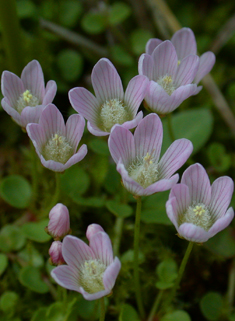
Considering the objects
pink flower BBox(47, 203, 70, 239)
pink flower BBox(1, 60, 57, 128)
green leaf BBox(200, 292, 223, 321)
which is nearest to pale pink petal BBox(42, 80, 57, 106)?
pink flower BBox(1, 60, 57, 128)

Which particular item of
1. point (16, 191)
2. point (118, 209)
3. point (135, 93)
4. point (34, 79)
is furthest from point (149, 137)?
point (16, 191)

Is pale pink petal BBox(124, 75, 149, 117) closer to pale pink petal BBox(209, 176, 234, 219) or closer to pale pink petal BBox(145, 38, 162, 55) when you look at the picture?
pale pink petal BBox(145, 38, 162, 55)

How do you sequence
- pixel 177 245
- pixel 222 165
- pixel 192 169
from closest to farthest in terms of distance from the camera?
pixel 192 169
pixel 177 245
pixel 222 165

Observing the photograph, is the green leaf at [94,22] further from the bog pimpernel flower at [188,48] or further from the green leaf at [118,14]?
the bog pimpernel flower at [188,48]

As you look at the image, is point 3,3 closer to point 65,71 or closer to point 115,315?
point 65,71

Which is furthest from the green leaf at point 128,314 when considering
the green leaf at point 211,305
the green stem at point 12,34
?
the green stem at point 12,34

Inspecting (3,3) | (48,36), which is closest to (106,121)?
(3,3)
